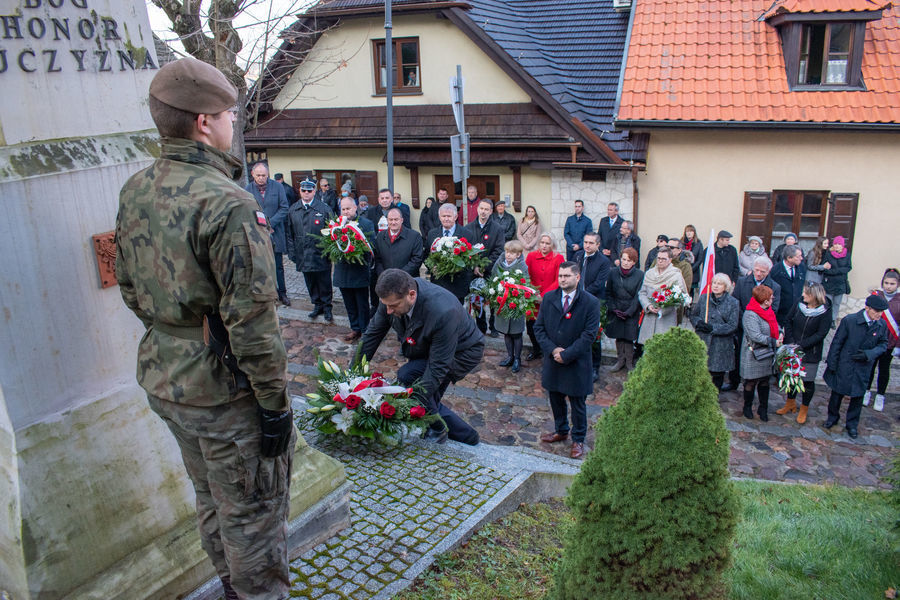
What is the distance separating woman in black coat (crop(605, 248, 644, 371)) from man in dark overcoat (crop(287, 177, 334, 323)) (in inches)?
164

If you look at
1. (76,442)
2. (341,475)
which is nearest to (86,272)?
(76,442)

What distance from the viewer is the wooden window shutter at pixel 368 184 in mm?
17805

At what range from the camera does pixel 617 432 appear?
302 cm

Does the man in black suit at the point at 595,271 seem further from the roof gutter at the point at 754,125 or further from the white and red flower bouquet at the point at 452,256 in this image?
Answer: the roof gutter at the point at 754,125

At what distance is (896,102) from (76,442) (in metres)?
14.4

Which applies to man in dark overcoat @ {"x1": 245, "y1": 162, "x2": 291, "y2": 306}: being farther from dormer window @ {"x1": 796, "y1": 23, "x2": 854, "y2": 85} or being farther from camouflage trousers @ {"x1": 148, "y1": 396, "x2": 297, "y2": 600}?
dormer window @ {"x1": 796, "y1": 23, "x2": 854, "y2": 85}

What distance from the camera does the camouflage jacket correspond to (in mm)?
2732

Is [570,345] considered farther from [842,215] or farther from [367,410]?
[842,215]

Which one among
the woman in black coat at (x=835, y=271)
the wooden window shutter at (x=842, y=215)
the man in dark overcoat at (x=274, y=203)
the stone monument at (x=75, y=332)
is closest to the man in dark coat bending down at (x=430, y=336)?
the stone monument at (x=75, y=332)

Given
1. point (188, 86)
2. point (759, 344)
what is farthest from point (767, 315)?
point (188, 86)

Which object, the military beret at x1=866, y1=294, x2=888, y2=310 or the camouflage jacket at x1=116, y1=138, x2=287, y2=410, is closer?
the camouflage jacket at x1=116, y1=138, x2=287, y2=410

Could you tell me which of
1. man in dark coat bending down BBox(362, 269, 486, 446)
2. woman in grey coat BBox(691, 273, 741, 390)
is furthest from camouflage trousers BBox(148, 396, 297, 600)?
woman in grey coat BBox(691, 273, 741, 390)

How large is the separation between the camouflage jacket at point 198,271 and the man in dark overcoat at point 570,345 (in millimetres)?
4445

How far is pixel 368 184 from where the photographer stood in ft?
58.7
